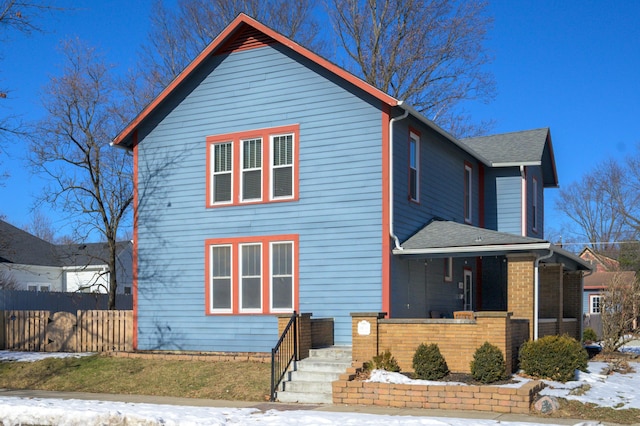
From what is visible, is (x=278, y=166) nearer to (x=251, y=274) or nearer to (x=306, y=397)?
(x=251, y=274)

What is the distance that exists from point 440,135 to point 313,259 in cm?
552

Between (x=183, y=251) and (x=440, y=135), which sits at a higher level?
(x=440, y=135)

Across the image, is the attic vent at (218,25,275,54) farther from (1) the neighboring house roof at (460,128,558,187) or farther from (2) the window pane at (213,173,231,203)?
(1) the neighboring house roof at (460,128,558,187)

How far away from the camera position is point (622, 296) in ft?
67.7

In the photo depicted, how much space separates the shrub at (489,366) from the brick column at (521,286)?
8.96 ft

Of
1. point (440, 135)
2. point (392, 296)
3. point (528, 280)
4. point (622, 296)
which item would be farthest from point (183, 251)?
point (622, 296)

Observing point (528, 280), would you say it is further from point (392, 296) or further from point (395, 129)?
point (395, 129)

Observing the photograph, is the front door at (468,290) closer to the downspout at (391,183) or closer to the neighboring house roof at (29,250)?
the downspout at (391,183)

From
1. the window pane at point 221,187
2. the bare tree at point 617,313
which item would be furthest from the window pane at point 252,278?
the bare tree at point 617,313

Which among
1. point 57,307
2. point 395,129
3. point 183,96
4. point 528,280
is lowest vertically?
point 57,307

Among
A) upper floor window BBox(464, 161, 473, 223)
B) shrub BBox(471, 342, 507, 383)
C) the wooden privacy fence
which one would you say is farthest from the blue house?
shrub BBox(471, 342, 507, 383)

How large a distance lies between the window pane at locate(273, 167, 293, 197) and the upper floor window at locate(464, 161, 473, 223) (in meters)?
6.91

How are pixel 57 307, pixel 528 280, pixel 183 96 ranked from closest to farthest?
pixel 528 280 → pixel 183 96 → pixel 57 307

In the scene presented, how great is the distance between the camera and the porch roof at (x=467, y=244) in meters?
16.3
